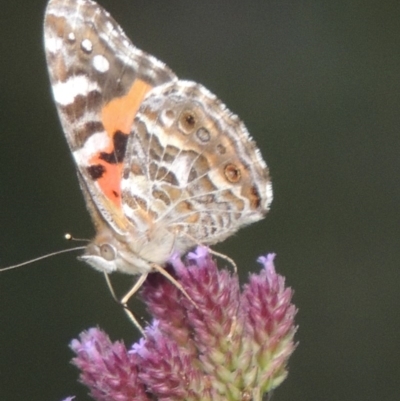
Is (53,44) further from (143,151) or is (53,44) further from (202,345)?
(202,345)

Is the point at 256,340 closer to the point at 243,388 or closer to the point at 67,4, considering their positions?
the point at 243,388

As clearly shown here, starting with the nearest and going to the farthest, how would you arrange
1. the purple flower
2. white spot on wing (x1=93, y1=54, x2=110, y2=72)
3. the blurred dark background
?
the purple flower → white spot on wing (x1=93, y1=54, x2=110, y2=72) → the blurred dark background

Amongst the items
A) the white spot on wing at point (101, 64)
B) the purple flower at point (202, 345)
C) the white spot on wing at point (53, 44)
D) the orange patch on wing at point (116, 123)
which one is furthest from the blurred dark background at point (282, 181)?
the white spot on wing at point (53, 44)

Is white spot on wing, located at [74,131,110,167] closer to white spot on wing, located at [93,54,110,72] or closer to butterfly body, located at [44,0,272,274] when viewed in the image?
butterfly body, located at [44,0,272,274]

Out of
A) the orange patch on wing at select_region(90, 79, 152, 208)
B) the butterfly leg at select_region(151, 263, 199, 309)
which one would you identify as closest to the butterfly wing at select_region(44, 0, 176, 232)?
the orange patch on wing at select_region(90, 79, 152, 208)

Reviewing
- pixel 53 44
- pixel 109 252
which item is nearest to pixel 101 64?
pixel 53 44

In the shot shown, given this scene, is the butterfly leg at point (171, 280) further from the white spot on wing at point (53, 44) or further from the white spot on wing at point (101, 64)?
the white spot on wing at point (53, 44)

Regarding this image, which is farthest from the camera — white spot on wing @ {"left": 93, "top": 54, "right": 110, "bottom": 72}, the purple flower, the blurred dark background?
the blurred dark background
